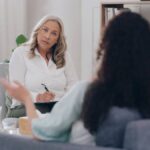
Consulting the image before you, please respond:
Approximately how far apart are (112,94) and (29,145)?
36cm

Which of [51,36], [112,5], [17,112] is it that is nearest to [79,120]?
[17,112]

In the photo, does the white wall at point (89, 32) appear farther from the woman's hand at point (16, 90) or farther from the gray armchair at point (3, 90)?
the woman's hand at point (16, 90)

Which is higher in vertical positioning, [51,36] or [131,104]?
[51,36]

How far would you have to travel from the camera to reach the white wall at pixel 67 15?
4117 millimetres

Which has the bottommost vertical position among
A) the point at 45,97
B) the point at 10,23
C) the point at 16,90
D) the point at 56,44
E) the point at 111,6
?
the point at 45,97

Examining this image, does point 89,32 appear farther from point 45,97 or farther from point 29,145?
point 29,145

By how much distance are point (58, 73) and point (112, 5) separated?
0.86 meters

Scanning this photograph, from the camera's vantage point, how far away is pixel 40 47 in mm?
3102

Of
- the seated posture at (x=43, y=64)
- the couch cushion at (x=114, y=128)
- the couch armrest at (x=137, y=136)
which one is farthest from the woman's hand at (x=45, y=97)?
the couch armrest at (x=137, y=136)

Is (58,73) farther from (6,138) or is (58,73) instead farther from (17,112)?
(6,138)

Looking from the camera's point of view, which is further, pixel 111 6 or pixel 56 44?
pixel 111 6

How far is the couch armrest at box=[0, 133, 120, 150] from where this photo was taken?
1473mm

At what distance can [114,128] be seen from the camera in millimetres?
1489

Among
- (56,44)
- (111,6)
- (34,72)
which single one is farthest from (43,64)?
(111,6)
